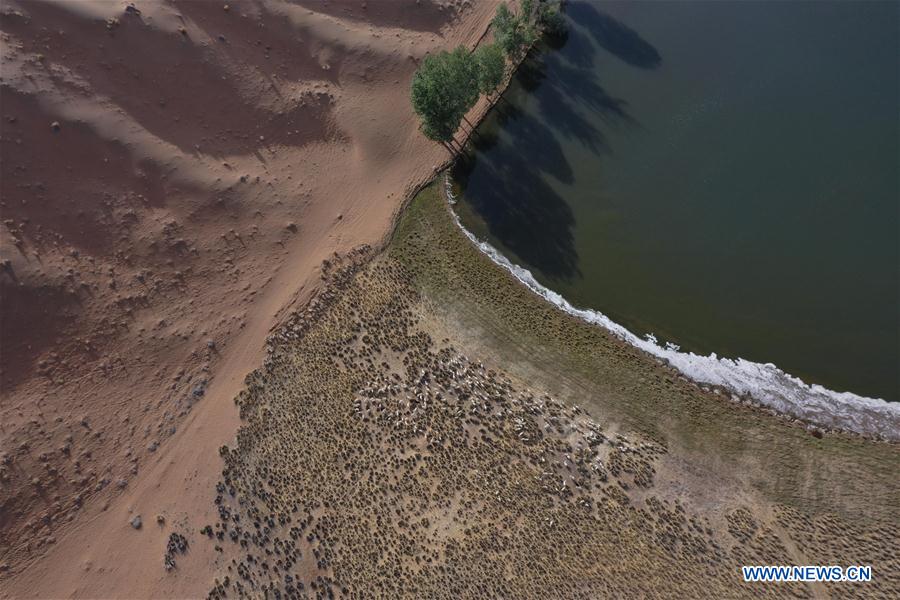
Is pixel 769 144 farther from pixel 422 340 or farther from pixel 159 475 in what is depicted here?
pixel 159 475

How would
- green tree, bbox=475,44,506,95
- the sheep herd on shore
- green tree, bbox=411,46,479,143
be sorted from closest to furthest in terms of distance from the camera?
the sheep herd on shore → green tree, bbox=411,46,479,143 → green tree, bbox=475,44,506,95

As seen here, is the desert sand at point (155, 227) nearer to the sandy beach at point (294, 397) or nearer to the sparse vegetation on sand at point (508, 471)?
the sandy beach at point (294, 397)

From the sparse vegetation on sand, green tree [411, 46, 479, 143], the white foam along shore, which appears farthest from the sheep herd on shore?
green tree [411, 46, 479, 143]

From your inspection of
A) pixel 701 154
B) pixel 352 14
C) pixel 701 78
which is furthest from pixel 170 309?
pixel 701 78

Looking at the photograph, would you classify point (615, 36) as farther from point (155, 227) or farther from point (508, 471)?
point (155, 227)

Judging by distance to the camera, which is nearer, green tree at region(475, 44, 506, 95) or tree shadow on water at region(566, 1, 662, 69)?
green tree at region(475, 44, 506, 95)

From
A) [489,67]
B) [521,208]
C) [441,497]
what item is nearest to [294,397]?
[441,497]

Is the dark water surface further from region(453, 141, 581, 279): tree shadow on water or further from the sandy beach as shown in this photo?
Result: the sandy beach
